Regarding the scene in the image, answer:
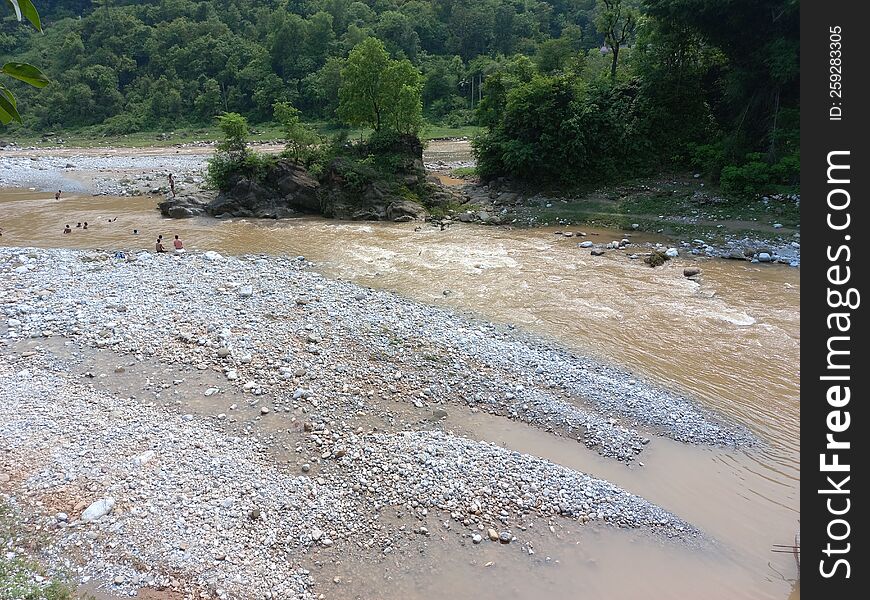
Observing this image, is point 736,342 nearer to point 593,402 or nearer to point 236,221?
point 593,402

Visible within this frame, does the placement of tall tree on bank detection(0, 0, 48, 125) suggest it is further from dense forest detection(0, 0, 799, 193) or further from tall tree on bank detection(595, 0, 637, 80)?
tall tree on bank detection(595, 0, 637, 80)

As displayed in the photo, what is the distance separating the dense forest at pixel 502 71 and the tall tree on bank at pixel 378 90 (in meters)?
1.68

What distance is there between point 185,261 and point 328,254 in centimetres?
526

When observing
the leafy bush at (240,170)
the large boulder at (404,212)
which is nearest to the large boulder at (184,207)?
the leafy bush at (240,170)

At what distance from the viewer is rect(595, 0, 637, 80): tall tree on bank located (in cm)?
3322

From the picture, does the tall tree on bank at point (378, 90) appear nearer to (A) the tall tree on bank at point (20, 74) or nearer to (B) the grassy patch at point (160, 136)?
(B) the grassy patch at point (160, 136)

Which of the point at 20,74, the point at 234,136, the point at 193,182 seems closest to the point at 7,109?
the point at 20,74

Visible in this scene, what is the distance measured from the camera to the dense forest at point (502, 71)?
85.9 feet

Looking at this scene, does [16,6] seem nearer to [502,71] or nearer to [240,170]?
[240,170]

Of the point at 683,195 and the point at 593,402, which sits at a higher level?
the point at 683,195

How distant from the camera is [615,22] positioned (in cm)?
3350

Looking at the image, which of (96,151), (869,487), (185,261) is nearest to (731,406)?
(869,487)

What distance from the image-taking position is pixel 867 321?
204 inches

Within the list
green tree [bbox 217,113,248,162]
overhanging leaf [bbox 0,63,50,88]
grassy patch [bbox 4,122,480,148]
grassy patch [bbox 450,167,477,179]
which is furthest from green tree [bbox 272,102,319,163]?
overhanging leaf [bbox 0,63,50,88]
